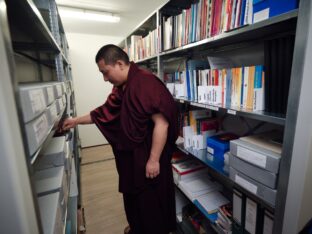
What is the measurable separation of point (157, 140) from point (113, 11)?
230 centimetres

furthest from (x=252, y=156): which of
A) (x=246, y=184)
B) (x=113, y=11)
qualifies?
(x=113, y=11)

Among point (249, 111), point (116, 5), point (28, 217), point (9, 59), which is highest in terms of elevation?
point (116, 5)

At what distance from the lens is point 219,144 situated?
119cm

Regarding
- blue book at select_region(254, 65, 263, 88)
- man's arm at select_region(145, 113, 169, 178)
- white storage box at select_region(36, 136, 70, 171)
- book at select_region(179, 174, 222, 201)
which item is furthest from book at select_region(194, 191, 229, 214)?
white storage box at select_region(36, 136, 70, 171)

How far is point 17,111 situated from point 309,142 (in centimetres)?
83

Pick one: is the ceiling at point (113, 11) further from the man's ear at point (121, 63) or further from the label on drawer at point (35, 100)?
the label on drawer at point (35, 100)

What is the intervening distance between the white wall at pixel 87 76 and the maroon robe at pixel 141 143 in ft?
8.23

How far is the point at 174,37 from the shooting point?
4.87 ft

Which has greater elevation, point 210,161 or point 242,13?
→ point 242,13

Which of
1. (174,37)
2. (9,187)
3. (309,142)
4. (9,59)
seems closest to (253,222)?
(309,142)

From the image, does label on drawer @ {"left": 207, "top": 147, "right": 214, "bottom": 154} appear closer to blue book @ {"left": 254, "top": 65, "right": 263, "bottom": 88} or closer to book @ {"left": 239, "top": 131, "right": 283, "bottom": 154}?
book @ {"left": 239, "top": 131, "right": 283, "bottom": 154}

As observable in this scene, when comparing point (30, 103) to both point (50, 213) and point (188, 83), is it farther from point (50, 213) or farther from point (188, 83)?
point (188, 83)

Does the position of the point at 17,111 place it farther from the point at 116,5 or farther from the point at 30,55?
the point at 116,5

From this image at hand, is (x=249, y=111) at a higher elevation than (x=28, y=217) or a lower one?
higher
